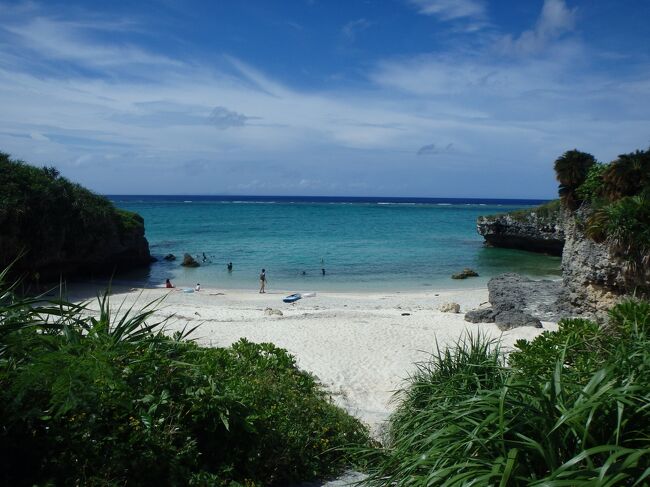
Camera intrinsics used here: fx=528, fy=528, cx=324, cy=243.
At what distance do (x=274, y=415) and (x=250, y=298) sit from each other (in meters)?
19.5

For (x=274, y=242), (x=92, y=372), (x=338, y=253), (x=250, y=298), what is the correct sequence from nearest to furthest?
(x=92, y=372)
(x=250, y=298)
(x=338, y=253)
(x=274, y=242)

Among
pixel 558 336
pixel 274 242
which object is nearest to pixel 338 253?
pixel 274 242

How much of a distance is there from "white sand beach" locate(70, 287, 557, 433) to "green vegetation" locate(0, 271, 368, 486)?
7.22 feet

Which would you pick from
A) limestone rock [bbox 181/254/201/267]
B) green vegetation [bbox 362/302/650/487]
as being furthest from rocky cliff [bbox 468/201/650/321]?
limestone rock [bbox 181/254/201/267]

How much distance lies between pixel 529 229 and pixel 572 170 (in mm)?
31542

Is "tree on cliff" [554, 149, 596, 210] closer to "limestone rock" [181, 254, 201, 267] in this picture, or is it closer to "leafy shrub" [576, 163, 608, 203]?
"leafy shrub" [576, 163, 608, 203]

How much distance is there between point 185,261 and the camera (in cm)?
3653

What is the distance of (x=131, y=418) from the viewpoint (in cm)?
469

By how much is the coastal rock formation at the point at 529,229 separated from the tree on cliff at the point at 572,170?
27898 mm

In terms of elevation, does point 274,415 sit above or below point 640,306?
below

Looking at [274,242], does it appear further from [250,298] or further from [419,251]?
[250,298]

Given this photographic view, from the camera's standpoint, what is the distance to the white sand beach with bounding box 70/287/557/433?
11.6 metres

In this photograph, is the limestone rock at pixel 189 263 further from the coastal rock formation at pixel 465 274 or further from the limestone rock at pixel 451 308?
the limestone rock at pixel 451 308

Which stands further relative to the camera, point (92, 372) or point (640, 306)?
point (640, 306)
